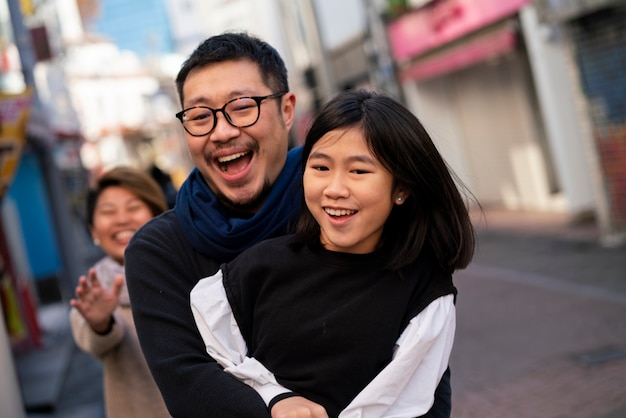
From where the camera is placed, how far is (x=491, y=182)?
62.4 feet

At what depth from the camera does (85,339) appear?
10.7ft

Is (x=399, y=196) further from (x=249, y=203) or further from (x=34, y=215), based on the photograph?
(x=34, y=215)

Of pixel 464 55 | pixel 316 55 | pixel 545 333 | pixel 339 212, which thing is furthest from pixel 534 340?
pixel 316 55

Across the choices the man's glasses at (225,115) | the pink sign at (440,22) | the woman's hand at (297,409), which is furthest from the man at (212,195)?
the pink sign at (440,22)

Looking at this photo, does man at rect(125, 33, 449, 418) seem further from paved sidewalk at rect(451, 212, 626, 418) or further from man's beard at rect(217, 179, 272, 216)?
paved sidewalk at rect(451, 212, 626, 418)

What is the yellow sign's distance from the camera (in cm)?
737

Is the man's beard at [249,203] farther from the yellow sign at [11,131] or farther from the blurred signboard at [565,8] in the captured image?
the blurred signboard at [565,8]

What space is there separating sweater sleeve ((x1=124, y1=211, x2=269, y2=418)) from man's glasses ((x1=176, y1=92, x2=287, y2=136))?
26 centimetres

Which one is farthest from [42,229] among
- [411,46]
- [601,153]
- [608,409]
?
[608,409]

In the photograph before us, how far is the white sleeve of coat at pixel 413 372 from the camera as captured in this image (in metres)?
1.98

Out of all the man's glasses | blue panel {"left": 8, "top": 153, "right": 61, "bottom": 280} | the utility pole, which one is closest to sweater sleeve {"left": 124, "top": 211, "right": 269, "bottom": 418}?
the man's glasses

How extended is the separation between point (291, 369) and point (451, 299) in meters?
0.42

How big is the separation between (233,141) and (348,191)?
18.8 inches

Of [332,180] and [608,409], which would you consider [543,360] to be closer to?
[608,409]
